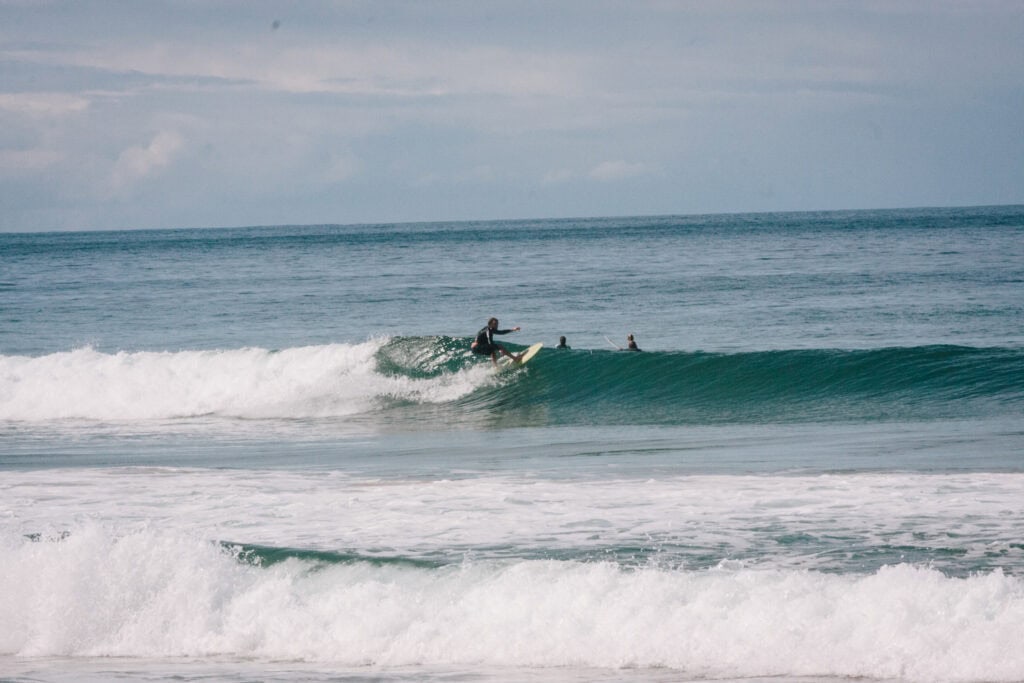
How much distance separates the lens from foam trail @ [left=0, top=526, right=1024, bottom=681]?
780 cm

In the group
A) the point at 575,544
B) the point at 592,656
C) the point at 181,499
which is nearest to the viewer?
the point at 592,656

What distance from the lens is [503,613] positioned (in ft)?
28.9

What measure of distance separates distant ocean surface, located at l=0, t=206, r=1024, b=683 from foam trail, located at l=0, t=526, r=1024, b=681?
25 mm

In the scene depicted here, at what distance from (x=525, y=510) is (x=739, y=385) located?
42.8 feet

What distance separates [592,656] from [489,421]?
45.4 feet

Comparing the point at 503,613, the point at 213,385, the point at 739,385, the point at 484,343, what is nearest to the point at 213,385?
the point at 213,385

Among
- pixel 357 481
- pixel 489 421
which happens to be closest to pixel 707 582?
pixel 357 481

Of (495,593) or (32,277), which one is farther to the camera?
(32,277)

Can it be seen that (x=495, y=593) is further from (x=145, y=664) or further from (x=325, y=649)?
(x=145, y=664)

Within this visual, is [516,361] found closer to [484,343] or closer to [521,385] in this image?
[521,385]

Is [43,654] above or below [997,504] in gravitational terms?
below

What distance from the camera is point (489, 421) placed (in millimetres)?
22016

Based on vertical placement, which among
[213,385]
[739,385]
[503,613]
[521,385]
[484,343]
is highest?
[484,343]

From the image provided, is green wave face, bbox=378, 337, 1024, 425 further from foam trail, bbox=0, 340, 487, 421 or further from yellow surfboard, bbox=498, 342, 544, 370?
foam trail, bbox=0, 340, 487, 421
